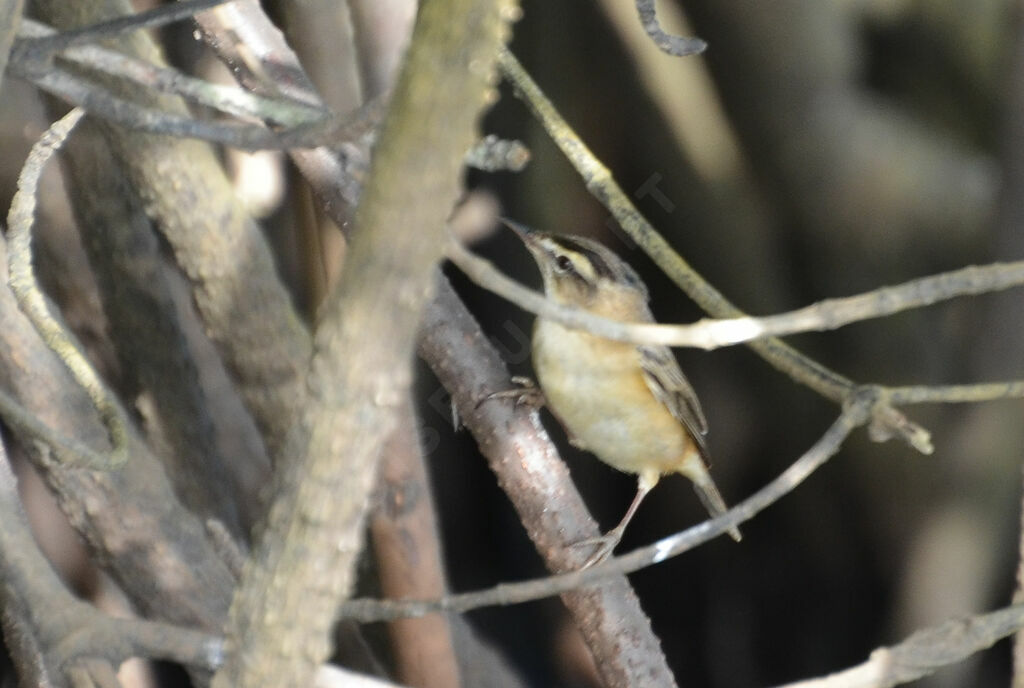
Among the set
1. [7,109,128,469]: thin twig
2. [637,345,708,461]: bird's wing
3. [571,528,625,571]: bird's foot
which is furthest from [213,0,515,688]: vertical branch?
[637,345,708,461]: bird's wing

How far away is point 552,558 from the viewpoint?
1.38 meters

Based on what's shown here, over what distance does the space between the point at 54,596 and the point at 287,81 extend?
0.70 metres

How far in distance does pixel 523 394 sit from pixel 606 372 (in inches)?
9.3

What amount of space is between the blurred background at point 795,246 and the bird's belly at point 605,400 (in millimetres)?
648

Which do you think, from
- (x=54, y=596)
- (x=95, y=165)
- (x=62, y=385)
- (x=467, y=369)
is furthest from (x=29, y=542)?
(x=95, y=165)

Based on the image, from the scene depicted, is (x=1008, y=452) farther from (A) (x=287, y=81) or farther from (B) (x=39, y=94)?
(B) (x=39, y=94)

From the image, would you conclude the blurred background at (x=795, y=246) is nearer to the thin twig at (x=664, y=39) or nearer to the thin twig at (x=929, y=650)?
the thin twig at (x=664, y=39)

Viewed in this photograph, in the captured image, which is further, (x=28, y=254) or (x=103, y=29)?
(x=28, y=254)

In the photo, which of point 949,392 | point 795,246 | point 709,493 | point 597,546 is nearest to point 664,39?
point 949,392

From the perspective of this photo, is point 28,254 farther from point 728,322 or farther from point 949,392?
point 949,392

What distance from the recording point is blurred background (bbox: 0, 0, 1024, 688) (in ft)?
7.36

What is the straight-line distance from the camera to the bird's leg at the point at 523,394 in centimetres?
138

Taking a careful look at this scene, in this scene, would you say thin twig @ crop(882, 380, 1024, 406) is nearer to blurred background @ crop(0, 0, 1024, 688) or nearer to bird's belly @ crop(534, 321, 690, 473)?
bird's belly @ crop(534, 321, 690, 473)

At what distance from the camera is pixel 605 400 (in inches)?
64.0
